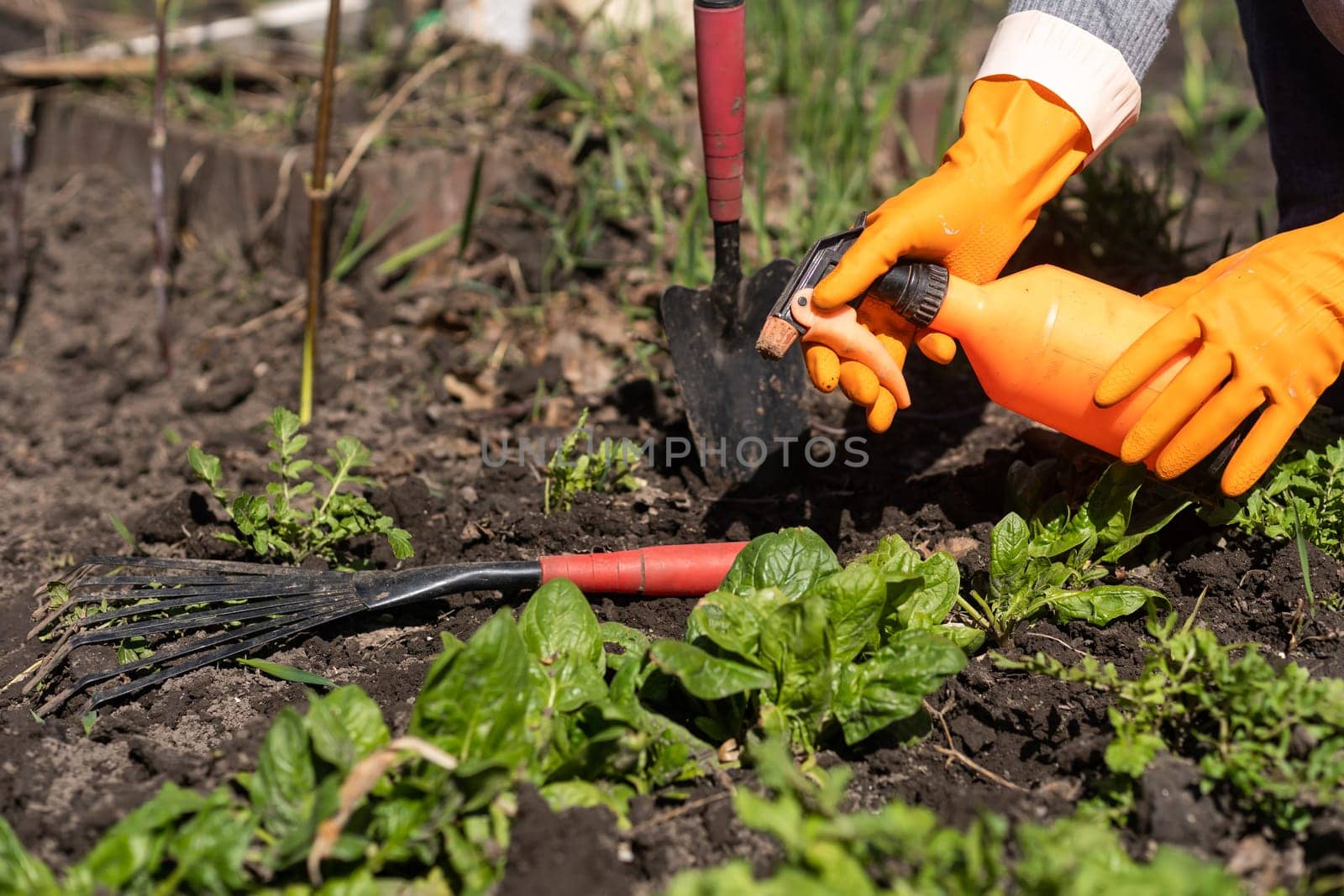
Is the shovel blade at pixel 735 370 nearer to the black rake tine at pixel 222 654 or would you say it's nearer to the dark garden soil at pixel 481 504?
the dark garden soil at pixel 481 504

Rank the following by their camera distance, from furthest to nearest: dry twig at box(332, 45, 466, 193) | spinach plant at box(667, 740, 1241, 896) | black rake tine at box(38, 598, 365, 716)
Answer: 1. dry twig at box(332, 45, 466, 193)
2. black rake tine at box(38, 598, 365, 716)
3. spinach plant at box(667, 740, 1241, 896)

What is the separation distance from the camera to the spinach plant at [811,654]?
1477mm

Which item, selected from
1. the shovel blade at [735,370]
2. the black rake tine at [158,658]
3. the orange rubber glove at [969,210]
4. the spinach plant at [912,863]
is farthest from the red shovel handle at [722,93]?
the spinach plant at [912,863]

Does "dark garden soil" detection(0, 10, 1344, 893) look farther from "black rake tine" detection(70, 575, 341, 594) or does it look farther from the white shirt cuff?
the white shirt cuff

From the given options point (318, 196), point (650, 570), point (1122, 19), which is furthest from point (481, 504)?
point (1122, 19)

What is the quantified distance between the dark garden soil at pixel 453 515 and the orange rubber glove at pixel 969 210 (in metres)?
0.38

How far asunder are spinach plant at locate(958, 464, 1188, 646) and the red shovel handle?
88cm

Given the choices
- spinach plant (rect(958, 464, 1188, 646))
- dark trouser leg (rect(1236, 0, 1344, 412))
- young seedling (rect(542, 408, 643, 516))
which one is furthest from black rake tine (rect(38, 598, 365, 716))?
dark trouser leg (rect(1236, 0, 1344, 412))

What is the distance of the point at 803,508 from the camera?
7.26 ft

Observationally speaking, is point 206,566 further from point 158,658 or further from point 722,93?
point 722,93

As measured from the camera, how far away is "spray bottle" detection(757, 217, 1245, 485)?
1758 millimetres

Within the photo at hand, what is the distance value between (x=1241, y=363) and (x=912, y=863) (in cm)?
98

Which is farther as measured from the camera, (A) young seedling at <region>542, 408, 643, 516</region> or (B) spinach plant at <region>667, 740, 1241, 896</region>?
(A) young seedling at <region>542, 408, 643, 516</region>

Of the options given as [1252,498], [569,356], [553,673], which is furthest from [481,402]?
[1252,498]
